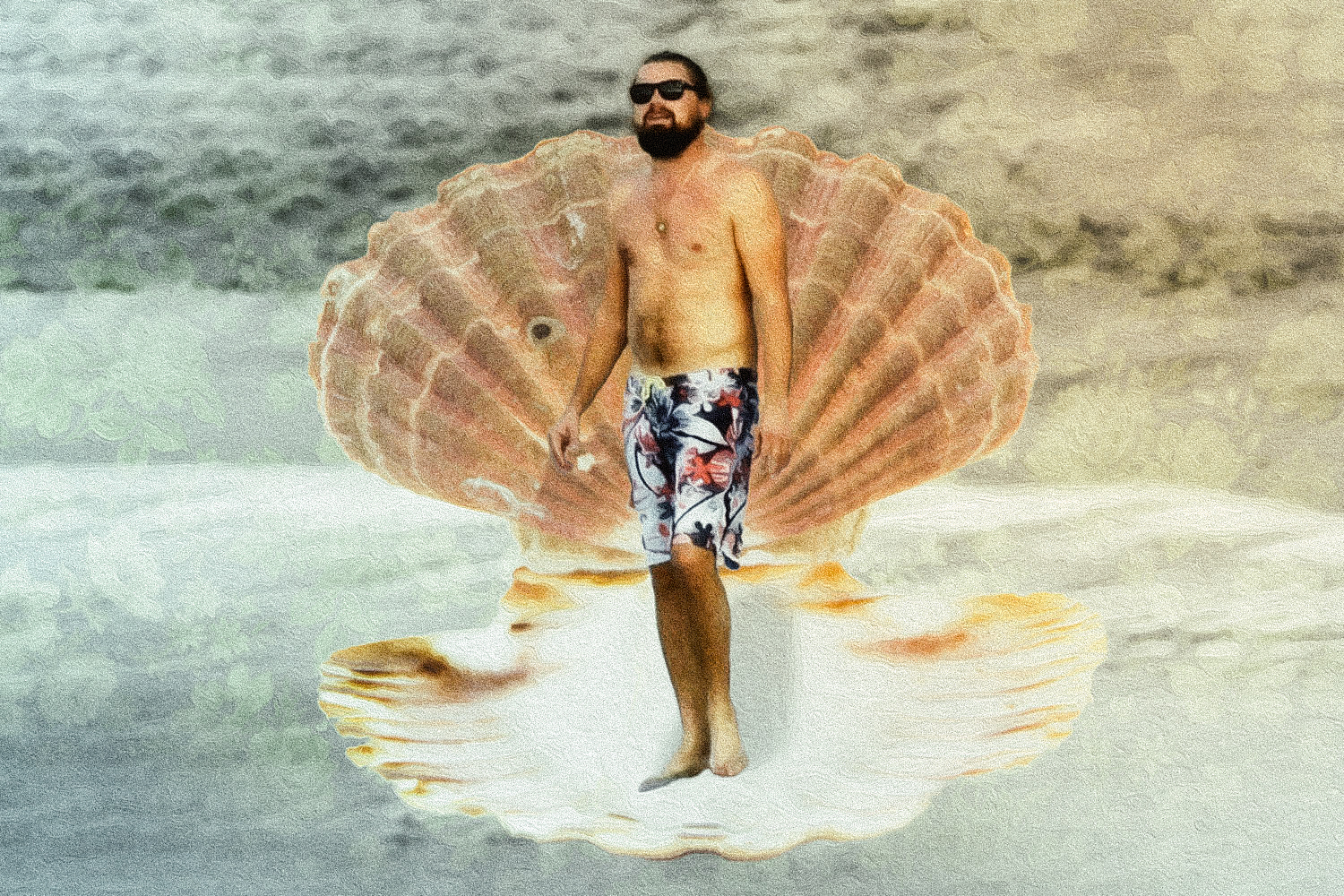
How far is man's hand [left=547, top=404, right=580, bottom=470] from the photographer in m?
1.44

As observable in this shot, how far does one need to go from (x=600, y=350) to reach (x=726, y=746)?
485mm

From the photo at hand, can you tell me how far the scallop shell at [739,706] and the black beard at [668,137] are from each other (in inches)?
22.1

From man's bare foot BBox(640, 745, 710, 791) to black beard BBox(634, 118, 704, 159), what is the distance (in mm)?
679

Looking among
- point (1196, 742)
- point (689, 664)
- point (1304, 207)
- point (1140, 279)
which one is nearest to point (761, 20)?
point (1140, 279)

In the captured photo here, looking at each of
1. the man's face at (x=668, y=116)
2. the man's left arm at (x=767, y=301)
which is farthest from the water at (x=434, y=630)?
the man's face at (x=668, y=116)

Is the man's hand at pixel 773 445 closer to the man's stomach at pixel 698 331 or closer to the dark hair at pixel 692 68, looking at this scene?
the man's stomach at pixel 698 331

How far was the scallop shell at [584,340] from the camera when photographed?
1.56 m

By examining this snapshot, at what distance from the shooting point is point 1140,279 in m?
1.61

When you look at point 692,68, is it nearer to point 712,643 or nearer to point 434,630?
point 712,643

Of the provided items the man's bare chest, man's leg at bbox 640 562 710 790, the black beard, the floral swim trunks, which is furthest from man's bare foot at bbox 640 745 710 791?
the black beard

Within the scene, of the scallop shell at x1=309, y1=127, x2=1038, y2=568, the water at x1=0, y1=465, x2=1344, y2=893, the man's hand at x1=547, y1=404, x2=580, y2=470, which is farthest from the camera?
the scallop shell at x1=309, y1=127, x2=1038, y2=568

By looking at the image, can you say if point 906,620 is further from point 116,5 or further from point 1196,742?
point 116,5

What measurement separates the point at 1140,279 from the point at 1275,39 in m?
0.36

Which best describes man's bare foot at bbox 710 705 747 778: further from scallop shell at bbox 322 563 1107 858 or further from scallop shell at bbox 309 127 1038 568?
scallop shell at bbox 309 127 1038 568
